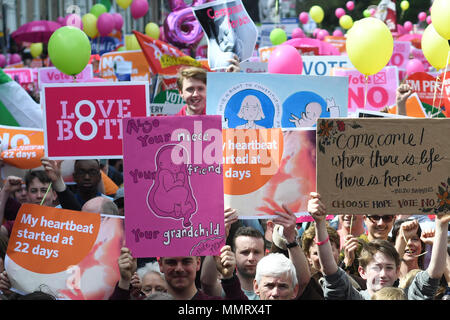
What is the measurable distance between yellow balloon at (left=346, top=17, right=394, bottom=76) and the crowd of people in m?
1.56

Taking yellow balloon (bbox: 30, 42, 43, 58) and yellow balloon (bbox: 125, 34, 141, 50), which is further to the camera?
yellow balloon (bbox: 30, 42, 43, 58)

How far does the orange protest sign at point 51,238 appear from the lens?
4426mm

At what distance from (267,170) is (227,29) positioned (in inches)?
119

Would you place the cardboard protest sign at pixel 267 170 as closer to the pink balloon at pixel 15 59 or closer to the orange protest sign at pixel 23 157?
the orange protest sign at pixel 23 157

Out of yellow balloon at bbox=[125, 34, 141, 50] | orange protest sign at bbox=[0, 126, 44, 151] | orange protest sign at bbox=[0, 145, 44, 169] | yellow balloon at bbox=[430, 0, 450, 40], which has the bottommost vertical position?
orange protest sign at bbox=[0, 145, 44, 169]

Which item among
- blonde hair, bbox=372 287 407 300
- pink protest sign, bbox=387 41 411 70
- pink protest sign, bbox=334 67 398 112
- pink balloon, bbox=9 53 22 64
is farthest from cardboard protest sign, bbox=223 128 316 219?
A: pink balloon, bbox=9 53 22 64

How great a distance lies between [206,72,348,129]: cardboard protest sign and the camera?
16.8 ft

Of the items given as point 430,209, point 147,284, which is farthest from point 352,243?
point 147,284

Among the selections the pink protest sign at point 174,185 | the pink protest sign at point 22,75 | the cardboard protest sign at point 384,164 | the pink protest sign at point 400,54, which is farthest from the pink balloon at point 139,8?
the cardboard protest sign at point 384,164

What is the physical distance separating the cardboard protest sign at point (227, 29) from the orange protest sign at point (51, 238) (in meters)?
3.09

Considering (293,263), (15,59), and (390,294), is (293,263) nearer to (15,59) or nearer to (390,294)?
(390,294)

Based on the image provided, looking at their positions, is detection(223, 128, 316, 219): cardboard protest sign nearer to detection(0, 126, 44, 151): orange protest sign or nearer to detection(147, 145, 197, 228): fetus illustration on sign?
detection(147, 145, 197, 228): fetus illustration on sign

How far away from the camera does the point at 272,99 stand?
522 centimetres
